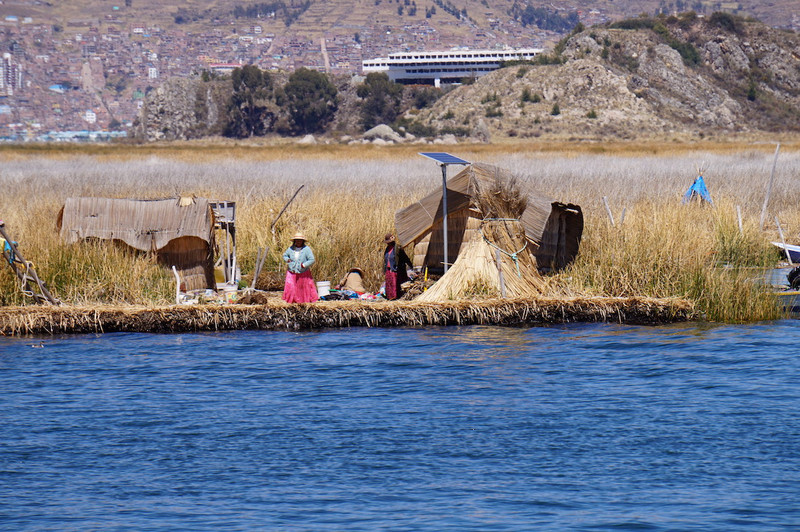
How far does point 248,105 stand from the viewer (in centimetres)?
13525

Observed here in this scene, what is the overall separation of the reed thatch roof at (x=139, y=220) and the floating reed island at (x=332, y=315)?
1.45 metres

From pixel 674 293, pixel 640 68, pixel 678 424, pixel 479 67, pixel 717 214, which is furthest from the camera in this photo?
pixel 479 67

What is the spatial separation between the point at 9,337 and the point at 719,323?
10769 mm

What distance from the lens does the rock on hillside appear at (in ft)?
335

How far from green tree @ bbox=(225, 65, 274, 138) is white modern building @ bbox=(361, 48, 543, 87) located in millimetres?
31156

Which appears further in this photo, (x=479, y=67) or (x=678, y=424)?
(x=479, y=67)

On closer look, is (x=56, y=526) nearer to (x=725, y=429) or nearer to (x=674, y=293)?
(x=725, y=429)

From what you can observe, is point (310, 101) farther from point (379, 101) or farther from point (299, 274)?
point (299, 274)

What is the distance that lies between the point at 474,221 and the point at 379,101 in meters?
114

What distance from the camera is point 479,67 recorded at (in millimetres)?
173875

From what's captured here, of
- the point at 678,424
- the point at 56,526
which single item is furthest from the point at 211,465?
the point at 678,424

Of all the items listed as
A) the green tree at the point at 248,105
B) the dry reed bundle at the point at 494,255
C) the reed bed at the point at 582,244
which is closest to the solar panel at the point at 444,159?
the dry reed bundle at the point at 494,255

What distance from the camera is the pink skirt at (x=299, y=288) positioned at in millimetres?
17656

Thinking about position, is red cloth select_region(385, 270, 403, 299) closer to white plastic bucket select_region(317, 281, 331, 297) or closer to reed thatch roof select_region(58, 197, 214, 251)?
white plastic bucket select_region(317, 281, 331, 297)
